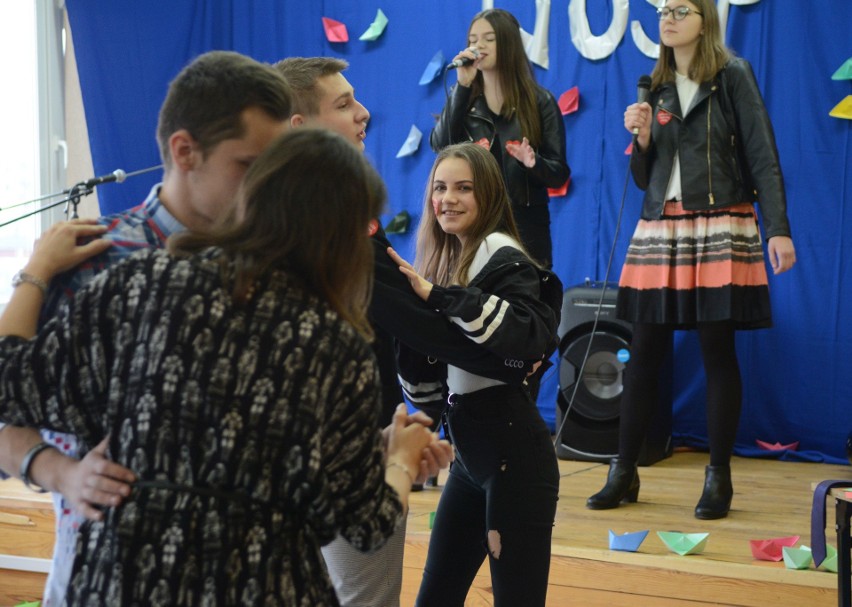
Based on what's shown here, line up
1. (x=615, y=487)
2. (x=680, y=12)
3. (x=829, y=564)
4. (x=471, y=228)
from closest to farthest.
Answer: (x=471, y=228), (x=829, y=564), (x=680, y=12), (x=615, y=487)

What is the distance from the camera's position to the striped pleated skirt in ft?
9.70

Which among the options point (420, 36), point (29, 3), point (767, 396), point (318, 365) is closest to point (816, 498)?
point (318, 365)

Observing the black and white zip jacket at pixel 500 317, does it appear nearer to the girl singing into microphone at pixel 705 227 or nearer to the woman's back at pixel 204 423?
the woman's back at pixel 204 423

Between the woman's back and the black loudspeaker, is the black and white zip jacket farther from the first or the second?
the black loudspeaker

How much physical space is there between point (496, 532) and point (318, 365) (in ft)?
3.06

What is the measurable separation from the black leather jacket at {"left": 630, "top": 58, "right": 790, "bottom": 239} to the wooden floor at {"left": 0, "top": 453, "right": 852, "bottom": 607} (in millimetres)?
896

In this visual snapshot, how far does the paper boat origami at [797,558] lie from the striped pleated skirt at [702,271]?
0.72 m

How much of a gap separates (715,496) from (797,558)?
56 cm

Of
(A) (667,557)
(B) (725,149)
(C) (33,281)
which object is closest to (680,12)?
(B) (725,149)

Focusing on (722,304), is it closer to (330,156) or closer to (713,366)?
(713,366)

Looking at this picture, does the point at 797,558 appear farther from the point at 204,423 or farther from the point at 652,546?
the point at 204,423

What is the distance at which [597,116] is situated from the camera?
4.57 m

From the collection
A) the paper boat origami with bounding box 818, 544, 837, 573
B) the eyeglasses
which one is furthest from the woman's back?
the eyeglasses

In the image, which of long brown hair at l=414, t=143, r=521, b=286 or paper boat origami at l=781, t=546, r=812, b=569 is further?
paper boat origami at l=781, t=546, r=812, b=569
